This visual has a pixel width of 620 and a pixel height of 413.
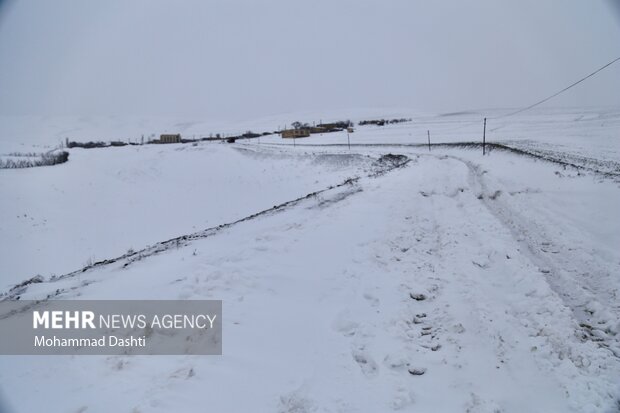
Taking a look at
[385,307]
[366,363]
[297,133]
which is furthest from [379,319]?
[297,133]

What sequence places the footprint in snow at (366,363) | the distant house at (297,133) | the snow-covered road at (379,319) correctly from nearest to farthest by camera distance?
the snow-covered road at (379,319)
the footprint in snow at (366,363)
the distant house at (297,133)

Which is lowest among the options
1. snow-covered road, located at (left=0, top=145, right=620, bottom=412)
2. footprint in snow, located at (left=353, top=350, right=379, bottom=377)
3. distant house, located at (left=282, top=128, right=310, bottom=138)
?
footprint in snow, located at (left=353, top=350, right=379, bottom=377)

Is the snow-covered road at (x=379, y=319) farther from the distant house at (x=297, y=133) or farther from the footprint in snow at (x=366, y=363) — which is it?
the distant house at (x=297, y=133)

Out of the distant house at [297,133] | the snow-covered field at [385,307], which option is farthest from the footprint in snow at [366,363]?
the distant house at [297,133]

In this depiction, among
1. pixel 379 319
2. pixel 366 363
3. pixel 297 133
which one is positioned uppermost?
pixel 297 133

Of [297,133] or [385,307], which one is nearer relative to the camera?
[385,307]

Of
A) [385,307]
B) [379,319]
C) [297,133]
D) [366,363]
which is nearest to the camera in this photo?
[366,363]

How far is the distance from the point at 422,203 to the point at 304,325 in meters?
8.39

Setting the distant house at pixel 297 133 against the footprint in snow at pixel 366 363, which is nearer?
the footprint in snow at pixel 366 363

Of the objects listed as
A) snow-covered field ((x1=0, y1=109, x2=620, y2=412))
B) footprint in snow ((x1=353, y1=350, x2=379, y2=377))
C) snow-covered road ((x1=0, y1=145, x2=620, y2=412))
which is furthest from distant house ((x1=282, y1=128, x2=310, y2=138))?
footprint in snow ((x1=353, y1=350, x2=379, y2=377))

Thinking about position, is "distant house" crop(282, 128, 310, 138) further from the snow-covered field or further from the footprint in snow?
the footprint in snow

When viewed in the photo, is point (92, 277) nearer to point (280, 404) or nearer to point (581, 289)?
point (280, 404)

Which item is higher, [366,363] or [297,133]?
[297,133]

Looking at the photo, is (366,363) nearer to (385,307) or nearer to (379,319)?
(379,319)
